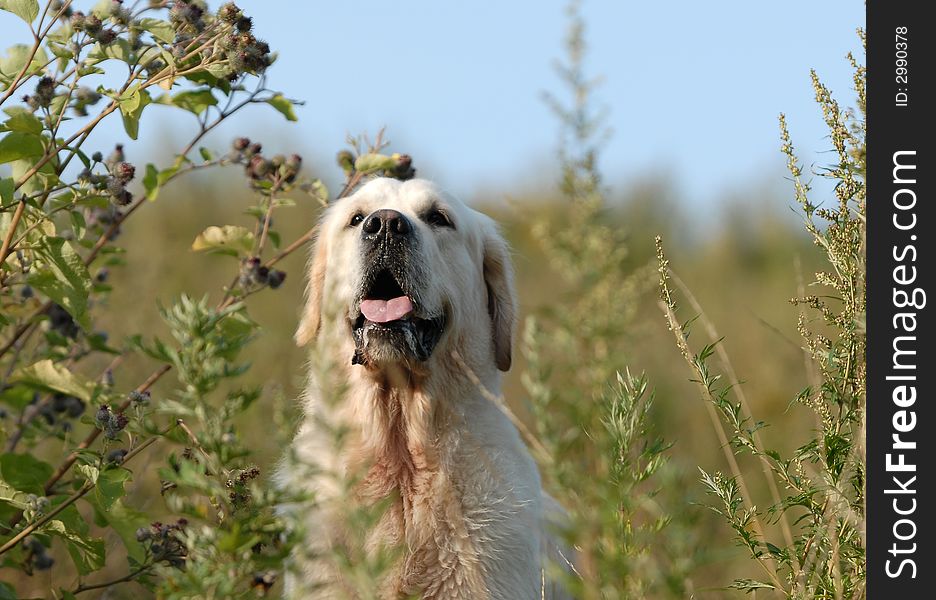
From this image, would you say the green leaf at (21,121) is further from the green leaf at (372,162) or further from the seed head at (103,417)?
the green leaf at (372,162)

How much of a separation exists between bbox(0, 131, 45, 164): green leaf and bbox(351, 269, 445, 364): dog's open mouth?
109cm

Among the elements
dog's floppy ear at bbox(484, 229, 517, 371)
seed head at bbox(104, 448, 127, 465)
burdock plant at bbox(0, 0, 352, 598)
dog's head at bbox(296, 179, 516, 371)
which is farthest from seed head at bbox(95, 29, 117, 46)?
dog's floppy ear at bbox(484, 229, 517, 371)

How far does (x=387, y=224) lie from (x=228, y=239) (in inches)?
20.0

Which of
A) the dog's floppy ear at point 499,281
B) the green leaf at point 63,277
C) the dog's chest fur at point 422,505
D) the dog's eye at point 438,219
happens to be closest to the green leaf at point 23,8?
the green leaf at point 63,277

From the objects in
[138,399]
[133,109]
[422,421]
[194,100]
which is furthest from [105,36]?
[422,421]

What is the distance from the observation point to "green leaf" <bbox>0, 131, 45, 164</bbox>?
105 inches

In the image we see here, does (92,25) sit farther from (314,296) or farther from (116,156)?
(314,296)

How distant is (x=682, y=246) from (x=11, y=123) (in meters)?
15.4

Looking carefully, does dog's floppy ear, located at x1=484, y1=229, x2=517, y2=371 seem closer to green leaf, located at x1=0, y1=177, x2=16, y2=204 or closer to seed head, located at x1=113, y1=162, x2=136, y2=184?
seed head, located at x1=113, y1=162, x2=136, y2=184

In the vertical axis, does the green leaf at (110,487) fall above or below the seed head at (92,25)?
below

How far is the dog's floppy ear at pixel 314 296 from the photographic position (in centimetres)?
371

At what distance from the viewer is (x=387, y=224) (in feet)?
10.8

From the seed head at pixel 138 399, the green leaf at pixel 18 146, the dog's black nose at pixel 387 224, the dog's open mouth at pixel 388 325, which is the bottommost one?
the seed head at pixel 138 399
